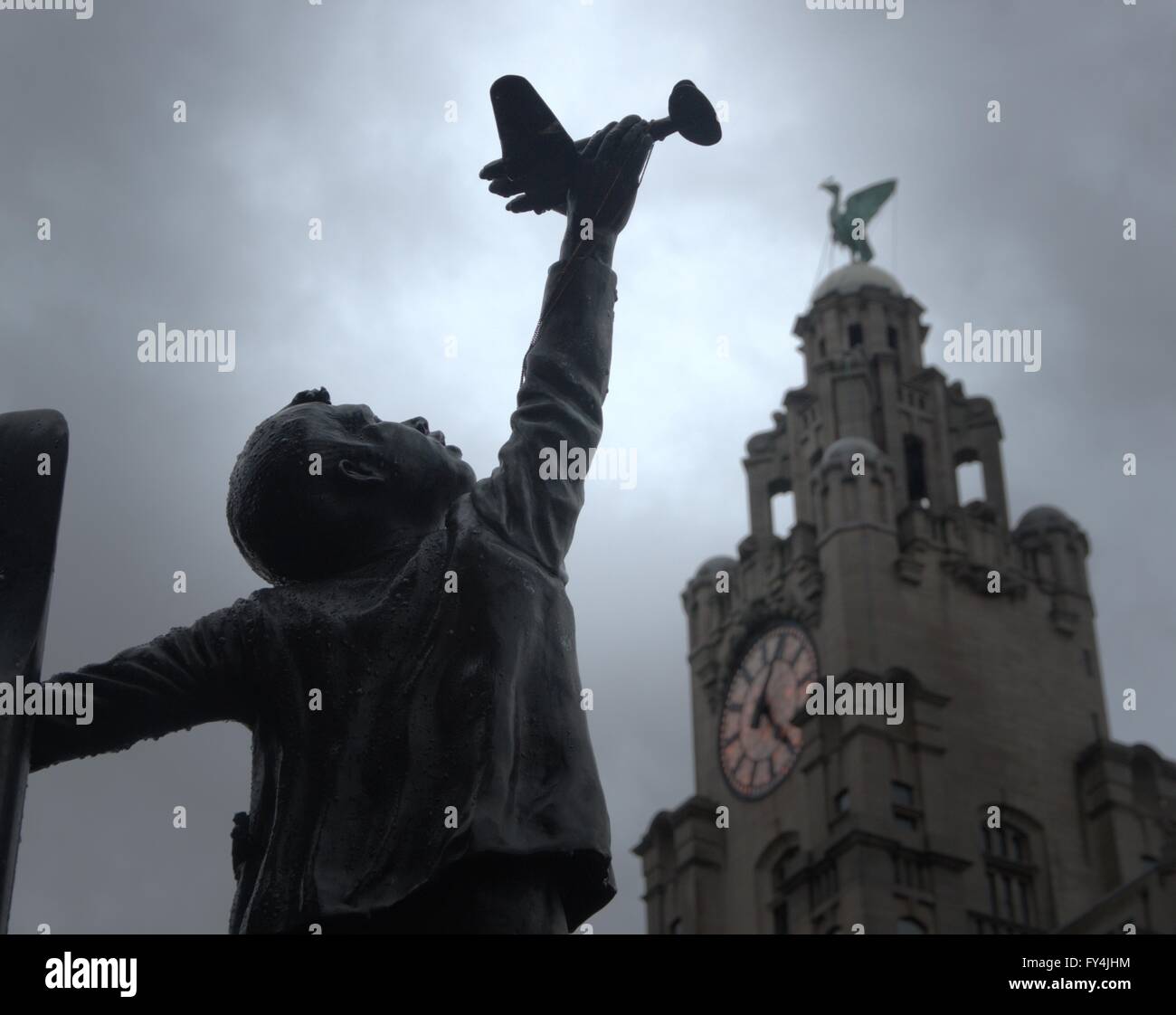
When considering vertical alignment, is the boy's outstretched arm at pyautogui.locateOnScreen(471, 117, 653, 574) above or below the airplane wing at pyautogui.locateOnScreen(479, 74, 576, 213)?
below

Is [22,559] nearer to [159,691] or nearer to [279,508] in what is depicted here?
[159,691]

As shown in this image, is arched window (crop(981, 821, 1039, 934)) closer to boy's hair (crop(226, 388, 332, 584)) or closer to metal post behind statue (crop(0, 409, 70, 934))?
boy's hair (crop(226, 388, 332, 584))

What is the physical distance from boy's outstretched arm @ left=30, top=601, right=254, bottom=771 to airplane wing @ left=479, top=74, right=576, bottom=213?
1511 mm

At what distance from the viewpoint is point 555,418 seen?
561 centimetres

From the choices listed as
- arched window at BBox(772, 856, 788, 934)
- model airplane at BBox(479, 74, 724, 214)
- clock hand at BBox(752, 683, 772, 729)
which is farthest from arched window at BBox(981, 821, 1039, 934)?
model airplane at BBox(479, 74, 724, 214)

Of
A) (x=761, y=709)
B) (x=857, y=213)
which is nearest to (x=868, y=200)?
(x=857, y=213)

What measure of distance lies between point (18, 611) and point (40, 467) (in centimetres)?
34

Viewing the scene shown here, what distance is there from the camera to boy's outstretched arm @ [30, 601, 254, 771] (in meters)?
4.93

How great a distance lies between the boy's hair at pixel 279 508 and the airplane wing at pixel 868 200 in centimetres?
7373

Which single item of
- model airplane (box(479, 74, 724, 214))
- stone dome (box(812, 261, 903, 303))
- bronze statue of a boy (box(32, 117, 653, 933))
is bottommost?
bronze statue of a boy (box(32, 117, 653, 933))
